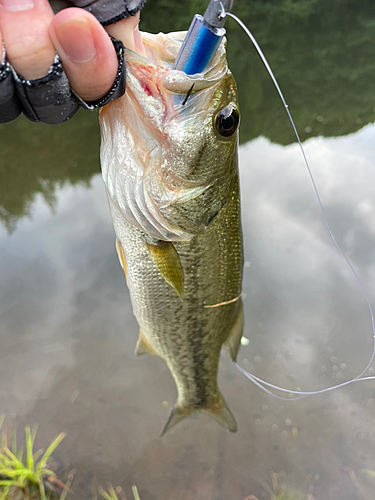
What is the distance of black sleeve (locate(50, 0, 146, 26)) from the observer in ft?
2.00

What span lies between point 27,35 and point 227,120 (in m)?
0.63

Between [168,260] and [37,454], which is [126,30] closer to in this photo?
[168,260]

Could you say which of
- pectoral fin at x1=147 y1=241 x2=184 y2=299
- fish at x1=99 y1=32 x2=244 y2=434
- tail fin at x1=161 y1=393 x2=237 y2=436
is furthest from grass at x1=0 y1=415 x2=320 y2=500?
pectoral fin at x1=147 y1=241 x2=184 y2=299

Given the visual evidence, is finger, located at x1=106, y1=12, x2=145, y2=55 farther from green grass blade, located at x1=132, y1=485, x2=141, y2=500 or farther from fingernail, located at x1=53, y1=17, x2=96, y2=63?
green grass blade, located at x1=132, y1=485, x2=141, y2=500

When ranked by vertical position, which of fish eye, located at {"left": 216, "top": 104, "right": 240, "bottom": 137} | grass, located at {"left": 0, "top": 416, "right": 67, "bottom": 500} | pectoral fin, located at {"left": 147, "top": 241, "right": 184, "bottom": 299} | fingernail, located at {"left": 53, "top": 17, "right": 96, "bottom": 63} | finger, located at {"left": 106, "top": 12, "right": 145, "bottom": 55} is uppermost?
fingernail, located at {"left": 53, "top": 17, "right": 96, "bottom": 63}

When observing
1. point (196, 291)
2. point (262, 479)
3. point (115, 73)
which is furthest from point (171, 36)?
point (262, 479)

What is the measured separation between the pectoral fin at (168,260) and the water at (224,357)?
1.79m

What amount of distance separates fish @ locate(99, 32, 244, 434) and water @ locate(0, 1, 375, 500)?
1365 millimetres

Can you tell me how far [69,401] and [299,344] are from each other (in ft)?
6.89

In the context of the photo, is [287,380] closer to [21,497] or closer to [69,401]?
[69,401]

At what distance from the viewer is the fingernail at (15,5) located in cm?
Answer: 51

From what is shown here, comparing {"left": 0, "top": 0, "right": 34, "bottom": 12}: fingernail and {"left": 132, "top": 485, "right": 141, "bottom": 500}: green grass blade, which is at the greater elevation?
{"left": 0, "top": 0, "right": 34, "bottom": 12}: fingernail

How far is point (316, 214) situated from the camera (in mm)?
3959

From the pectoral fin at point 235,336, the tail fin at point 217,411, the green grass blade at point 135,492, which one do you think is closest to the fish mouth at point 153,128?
the pectoral fin at point 235,336
